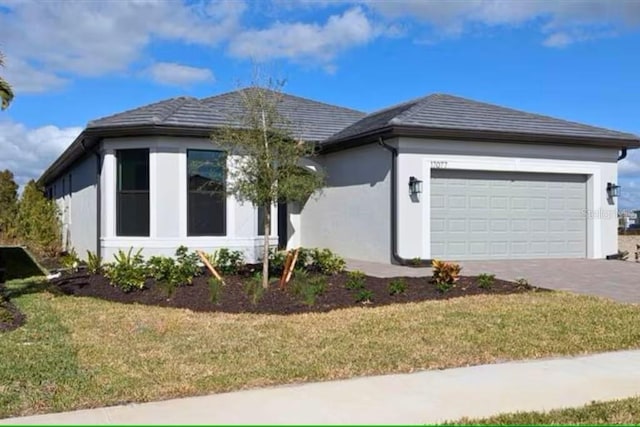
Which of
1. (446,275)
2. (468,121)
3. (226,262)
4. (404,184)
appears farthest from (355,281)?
(468,121)

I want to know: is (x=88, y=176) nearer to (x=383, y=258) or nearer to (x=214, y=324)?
(x=383, y=258)

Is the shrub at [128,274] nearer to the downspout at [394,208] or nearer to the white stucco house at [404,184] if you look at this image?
the white stucco house at [404,184]

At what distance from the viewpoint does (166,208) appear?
15859 millimetres

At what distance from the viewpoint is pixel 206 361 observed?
6742mm

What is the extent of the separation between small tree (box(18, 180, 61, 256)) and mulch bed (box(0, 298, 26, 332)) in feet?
46.8

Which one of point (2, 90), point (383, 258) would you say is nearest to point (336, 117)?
point (383, 258)

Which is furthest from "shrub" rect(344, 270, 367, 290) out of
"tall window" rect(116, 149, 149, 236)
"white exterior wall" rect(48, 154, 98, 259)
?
"white exterior wall" rect(48, 154, 98, 259)

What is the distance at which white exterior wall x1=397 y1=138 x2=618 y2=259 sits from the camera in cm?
1583

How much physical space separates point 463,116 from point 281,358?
1202 centimetres

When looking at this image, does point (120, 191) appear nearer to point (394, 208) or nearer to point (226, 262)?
point (226, 262)

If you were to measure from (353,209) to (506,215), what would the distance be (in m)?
4.14

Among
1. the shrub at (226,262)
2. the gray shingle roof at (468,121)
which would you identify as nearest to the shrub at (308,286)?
the shrub at (226,262)

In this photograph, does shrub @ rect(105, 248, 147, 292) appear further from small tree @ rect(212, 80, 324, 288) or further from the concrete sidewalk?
the concrete sidewalk

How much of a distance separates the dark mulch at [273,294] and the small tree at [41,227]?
12.9m
